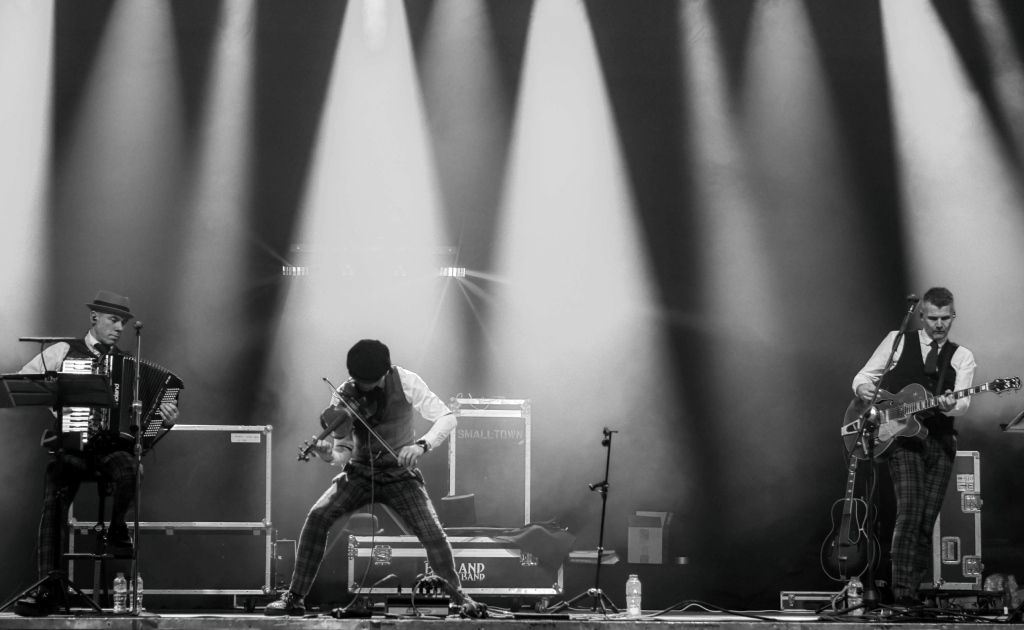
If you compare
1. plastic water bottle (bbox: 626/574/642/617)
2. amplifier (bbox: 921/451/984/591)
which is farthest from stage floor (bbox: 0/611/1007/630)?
amplifier (bbox: 921/451/984/591)

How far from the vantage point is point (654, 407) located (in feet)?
30.8

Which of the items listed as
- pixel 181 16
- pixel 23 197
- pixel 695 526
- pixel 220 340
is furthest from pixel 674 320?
pixel 23 197

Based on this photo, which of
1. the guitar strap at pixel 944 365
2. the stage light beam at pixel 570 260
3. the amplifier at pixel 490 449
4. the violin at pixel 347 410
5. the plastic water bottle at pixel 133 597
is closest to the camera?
the plastic water bottle at pixel 133 597

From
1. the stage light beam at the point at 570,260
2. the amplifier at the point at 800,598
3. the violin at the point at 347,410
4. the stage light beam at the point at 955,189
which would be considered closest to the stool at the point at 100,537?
the violin at the point at 347,410

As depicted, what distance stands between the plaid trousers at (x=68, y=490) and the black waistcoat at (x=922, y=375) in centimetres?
544

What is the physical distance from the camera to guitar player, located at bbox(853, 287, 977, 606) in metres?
7.17

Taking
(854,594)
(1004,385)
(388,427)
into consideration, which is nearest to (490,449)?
(388,427)

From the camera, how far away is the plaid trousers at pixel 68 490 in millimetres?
7090

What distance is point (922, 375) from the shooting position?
7.43 metres

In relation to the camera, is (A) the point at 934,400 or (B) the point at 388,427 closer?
(B) the point at 388,427

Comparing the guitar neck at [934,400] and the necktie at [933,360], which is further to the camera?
the necktie at [933,360]

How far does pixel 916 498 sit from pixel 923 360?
0.98 meters

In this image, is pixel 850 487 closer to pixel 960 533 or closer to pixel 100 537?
pixel 960 533

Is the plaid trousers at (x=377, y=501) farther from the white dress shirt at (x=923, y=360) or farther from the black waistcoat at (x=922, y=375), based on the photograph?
the black waistcoat at (x=922, y=375)
